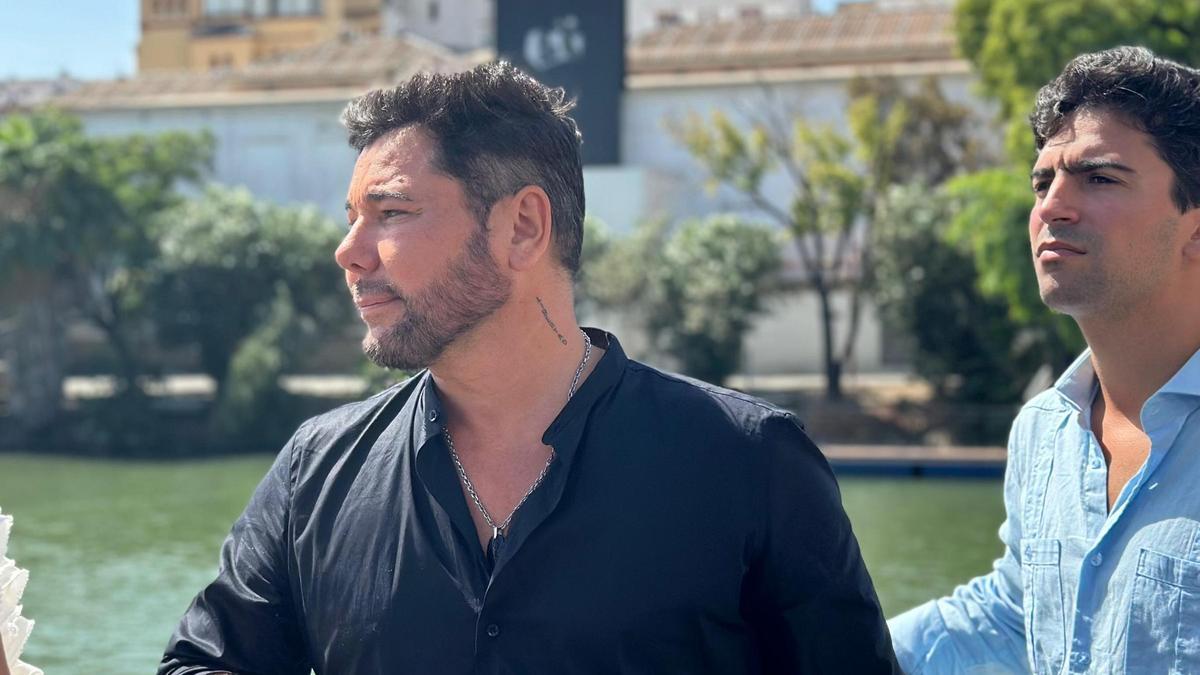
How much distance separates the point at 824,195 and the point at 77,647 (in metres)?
16.1

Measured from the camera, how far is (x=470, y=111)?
211cm

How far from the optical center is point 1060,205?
2381mm

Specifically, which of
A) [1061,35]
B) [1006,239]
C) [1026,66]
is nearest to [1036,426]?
[1006,239]

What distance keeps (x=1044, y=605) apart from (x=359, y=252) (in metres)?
1.09

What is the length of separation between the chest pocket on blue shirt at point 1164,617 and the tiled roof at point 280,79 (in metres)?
33.3

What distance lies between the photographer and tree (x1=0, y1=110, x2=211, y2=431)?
25984 millimetres

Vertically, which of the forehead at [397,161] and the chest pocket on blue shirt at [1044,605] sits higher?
the forehead at [397,161]

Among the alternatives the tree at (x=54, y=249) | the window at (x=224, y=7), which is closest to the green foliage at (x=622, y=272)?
the tree at (x=54, y=249)

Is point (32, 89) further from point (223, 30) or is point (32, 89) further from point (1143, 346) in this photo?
point (1143, 346)

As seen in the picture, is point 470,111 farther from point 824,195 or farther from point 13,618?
point 824,195

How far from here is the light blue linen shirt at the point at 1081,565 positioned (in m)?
2.17

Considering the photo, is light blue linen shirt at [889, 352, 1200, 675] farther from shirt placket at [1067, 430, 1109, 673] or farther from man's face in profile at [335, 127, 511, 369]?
man's face in profile at [335, 127, 511, 369]

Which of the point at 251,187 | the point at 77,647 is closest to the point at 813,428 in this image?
the point at 77,647

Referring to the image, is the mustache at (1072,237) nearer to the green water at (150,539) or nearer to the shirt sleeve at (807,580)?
the shirt sleeve at (807,580)
